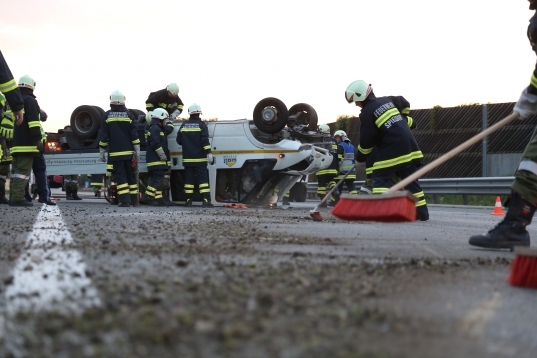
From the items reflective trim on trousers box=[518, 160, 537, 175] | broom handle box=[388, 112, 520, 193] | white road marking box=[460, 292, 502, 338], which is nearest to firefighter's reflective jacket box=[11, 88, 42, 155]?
broom handle box=[388, 112, 520, 193]

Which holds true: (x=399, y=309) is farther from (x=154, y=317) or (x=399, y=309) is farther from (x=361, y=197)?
(x=361, y=197)

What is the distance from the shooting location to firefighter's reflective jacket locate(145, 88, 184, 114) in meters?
14.9

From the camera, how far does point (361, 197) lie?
17.1 ft

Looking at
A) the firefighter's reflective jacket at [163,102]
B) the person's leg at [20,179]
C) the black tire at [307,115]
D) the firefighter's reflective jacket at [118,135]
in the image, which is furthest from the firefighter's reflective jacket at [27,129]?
the black tire at [307,115]

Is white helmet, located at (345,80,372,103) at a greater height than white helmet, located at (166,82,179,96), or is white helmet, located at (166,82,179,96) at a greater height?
white helmet, located at (166,82,179,96)

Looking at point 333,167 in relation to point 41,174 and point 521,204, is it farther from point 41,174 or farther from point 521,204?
point 521,204

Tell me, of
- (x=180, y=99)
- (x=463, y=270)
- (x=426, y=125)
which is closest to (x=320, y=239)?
(x=463, y=270)

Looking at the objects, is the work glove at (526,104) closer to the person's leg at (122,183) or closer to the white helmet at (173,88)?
the person's leg at (122,183)

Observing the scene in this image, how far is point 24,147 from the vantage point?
12.1 m

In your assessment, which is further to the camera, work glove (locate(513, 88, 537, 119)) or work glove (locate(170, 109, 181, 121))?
work glove (locate(170, 109, 181, 121))

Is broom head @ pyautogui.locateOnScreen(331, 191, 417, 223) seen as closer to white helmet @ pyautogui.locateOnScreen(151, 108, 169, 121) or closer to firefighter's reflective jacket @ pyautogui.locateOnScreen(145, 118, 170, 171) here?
firefighter's reflective jacket @ pyautogui.locateOnScreen(145, 118, 170, 171)

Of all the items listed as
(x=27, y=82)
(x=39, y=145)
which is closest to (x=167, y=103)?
(x=27, y=82)

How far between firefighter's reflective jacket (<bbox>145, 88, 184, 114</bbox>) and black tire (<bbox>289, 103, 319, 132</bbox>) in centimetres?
225

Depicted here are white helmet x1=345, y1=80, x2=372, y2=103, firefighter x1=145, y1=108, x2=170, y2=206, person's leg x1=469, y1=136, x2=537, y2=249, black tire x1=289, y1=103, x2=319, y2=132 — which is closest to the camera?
person's leg x1=469, y1=136, x2=537, y2=249
